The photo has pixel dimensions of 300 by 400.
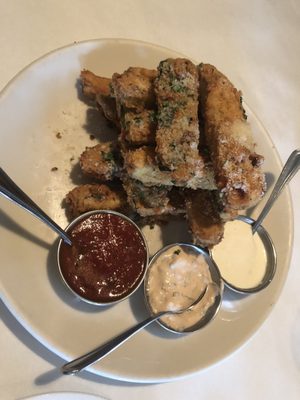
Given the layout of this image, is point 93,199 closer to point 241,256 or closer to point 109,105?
point 109,105

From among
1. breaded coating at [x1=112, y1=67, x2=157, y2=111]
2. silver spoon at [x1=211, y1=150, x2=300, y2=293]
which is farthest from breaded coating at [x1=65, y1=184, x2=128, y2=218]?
silver spoon at [x1=211, y1=150, x2=300, y2=293]

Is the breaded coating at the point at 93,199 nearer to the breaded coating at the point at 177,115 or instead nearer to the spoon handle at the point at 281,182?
the breaded coating at the point at 177,115

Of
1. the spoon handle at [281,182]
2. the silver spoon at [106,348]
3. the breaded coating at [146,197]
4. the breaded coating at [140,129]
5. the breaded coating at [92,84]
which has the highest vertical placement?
the breaded coating at [92,84]

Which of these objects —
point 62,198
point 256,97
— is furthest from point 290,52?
point 62,198

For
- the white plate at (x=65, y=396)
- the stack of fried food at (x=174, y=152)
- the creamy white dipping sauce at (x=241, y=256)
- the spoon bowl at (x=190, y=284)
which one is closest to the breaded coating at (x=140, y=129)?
the stack of fried food at (x=174, y=152)

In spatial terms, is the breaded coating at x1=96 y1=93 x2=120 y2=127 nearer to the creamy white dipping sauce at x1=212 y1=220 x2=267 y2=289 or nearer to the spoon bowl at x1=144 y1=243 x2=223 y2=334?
the spoon bowl at x1=144 y1=243 x2=223 y2=334

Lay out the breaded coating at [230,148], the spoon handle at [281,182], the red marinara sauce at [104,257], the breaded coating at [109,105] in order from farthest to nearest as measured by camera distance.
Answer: the spoon handle at [281,182], the breaded coating at [109,105], the red marinara sauce at [104,257], the breaded coating at [230,148]

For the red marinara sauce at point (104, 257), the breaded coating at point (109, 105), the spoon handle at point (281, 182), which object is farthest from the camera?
the spoon handle at point (281, 182)

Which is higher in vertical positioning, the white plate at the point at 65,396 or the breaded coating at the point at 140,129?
the breaded coating at the point at 140,129

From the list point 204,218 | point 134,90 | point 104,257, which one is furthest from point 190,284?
point 134,90
